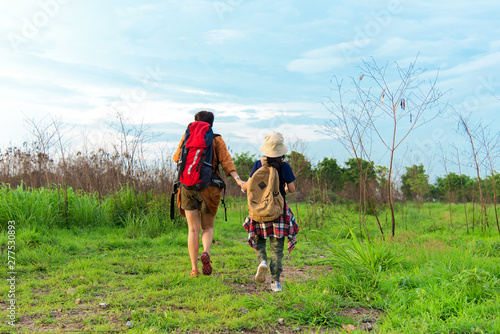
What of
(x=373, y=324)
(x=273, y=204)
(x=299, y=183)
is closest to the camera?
(x=373, y=324)

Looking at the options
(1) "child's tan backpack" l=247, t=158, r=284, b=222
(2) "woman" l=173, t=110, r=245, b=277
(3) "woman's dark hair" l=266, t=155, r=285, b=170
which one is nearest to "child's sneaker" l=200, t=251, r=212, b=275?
(2) "woman" l=173, t=110, r=245, b=277

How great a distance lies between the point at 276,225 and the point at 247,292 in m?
0.81

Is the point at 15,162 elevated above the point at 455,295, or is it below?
above

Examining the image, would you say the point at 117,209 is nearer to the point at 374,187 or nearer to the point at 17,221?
the point at 17,221

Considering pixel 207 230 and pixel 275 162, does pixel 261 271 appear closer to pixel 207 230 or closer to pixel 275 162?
pixel 207 230

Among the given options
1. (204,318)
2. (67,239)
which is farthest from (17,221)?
(204,318)

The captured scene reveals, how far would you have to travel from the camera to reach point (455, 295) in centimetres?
364

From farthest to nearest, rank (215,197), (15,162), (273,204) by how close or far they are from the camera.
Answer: (15,162), (215,197), (273,204)

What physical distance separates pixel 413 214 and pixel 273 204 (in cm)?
1018

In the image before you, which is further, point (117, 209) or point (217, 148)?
point (117, 209)

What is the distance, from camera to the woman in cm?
469

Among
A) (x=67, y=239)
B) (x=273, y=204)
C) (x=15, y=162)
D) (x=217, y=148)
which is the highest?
(x=15, y=162)

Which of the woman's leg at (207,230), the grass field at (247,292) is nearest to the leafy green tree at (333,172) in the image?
the grass field at (247,292)

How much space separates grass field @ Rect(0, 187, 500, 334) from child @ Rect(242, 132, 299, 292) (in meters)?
0.25
